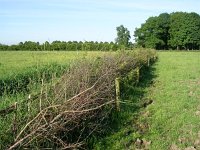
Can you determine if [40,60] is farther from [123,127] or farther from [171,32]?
[171,32]

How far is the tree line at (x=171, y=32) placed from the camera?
110 m

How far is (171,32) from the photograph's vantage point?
11500 cm

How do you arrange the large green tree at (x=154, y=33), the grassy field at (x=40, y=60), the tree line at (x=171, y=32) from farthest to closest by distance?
the large green tree at (x=154, y=33) → the tree line at (x=171, y=32) → the grassy field at (x=40, y=60)

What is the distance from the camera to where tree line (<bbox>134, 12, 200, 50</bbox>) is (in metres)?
110

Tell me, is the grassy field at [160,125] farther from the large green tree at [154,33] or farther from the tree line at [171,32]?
the large green tree at [154,33]

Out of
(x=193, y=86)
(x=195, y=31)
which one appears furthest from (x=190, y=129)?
(x=195, y=31)

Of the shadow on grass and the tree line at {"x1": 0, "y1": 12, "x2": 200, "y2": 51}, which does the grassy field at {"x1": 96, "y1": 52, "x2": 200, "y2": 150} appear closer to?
the shadow on grass

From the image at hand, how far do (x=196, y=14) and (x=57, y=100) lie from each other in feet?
389

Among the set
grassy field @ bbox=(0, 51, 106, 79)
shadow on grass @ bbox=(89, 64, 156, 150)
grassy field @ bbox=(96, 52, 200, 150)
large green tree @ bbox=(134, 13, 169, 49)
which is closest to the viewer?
shadow on grass @ bbox=(89, 64, 156, 150)

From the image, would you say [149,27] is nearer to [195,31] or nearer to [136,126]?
[195,31]

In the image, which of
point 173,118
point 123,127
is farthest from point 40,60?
point 123,127

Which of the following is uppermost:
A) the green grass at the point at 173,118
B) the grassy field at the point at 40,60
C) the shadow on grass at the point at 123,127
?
the grassy field at the point at 40,60

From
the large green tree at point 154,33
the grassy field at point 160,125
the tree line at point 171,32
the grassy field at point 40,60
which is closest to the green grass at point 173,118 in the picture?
the grassy field at point 160,125

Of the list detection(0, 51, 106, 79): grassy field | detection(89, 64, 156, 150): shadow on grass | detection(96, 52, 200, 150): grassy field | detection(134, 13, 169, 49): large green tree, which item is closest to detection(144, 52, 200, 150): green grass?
detection(96, 52, 200, 150): grassy field
